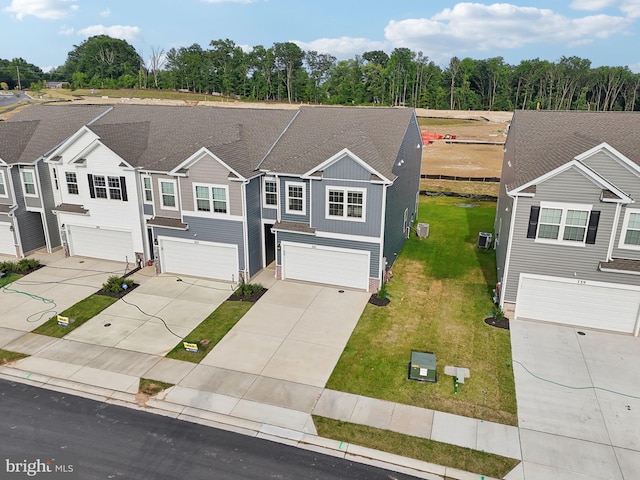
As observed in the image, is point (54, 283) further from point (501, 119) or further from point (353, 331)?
point (501, 119)

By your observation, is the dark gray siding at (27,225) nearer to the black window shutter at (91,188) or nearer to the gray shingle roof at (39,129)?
the gray shingle roof at (39,129)

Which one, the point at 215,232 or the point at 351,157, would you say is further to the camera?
the point at 215,232

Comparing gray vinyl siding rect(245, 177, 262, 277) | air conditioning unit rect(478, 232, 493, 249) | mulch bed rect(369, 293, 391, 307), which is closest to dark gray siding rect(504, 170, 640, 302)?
mulch bed rect(369, 293, 391, 307)

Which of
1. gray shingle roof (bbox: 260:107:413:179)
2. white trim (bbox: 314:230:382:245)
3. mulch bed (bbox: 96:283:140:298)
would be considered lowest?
mulch bed (bbox: 96:283:140:298)

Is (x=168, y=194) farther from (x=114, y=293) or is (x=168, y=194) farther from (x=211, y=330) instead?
(x=211, y=330)

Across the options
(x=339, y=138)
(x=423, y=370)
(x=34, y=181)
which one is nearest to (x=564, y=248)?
(x=423, y=370)

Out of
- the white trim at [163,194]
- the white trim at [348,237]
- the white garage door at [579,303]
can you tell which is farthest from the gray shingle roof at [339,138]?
the white garage door at [579,303]

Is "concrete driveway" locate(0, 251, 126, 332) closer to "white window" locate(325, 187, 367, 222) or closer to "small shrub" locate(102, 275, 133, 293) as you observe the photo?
"small shrub" locate(102, 275, 133, 293)

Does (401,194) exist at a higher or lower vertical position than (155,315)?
higher

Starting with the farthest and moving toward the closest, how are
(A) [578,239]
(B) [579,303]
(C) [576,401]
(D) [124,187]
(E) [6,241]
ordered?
(E) [6,241] → (D) [124,187] → (B) [579,303] → (A) [578,239] → (C) [576,401]
